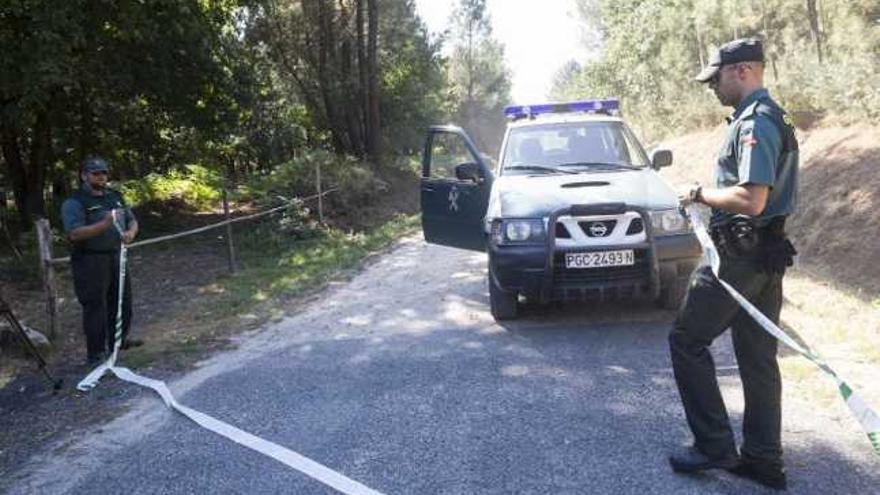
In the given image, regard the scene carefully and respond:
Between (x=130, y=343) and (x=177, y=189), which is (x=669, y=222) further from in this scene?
(x=177, y=189)

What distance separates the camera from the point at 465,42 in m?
64.9

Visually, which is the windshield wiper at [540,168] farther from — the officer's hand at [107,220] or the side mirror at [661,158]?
the officer's hand at [107,220]

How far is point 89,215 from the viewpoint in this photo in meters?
6.32

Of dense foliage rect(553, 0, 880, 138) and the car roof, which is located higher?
dense foliage rect(553, 0, 880, 138)

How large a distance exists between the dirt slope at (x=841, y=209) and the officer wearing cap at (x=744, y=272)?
152 inches

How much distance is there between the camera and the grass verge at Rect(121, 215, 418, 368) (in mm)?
6984

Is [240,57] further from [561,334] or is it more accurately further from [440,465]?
[440,465]

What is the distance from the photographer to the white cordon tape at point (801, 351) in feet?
8.27

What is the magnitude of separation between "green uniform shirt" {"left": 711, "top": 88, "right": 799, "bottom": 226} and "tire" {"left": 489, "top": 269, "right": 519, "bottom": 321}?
3.33m

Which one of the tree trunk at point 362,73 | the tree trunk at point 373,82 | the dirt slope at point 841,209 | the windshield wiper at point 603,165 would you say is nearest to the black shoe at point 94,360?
the windshield wiper at point 603,165

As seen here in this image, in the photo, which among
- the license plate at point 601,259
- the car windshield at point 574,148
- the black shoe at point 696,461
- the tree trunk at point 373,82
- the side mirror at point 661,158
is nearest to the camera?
the black shoe at point 696,461

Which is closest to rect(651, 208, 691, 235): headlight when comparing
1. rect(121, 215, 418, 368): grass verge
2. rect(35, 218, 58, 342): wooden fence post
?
rect(121, 215, 418, 368): grass verge

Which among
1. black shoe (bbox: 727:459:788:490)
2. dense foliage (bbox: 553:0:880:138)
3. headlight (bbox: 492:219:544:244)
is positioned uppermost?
dense foliage (bbox: 553:0:880:138)

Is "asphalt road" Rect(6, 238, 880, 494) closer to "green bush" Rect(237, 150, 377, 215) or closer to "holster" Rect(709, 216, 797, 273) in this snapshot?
"holster" Rect(709, 216, 797, 273)
